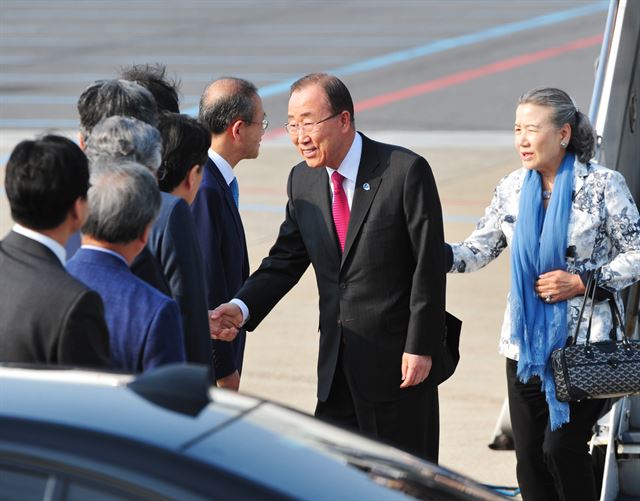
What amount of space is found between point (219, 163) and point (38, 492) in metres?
2.89

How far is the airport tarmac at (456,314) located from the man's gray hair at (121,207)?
2.80 meters

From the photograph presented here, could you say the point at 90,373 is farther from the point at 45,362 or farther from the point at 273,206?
the point at 273,206

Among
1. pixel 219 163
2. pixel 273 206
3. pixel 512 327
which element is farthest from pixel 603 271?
pixel 273 206

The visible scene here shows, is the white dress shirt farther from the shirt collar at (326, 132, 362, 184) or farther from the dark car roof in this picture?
the dark car roof

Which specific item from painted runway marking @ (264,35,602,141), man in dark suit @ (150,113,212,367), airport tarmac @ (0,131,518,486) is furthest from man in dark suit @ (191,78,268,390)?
painted runway marking @ (264,35,602,141)

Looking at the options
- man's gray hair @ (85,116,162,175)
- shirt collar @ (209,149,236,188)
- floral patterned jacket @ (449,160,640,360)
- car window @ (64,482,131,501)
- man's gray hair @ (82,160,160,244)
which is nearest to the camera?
car window @ (64,482,131,501)

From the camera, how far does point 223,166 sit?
5059 millimetres

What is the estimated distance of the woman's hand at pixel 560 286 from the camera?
4.59 m

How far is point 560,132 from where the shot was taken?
4.66 meters

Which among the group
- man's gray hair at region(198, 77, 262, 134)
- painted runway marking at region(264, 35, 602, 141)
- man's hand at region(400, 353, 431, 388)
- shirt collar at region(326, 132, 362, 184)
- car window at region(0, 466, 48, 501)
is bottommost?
car window at region(0, 466, 48, 501)

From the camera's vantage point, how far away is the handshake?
189 inches

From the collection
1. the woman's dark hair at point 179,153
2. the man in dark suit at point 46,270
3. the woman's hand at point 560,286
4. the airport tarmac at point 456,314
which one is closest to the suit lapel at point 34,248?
the man in dark suit at point 46,270

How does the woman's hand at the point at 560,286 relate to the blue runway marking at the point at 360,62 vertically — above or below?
A: below

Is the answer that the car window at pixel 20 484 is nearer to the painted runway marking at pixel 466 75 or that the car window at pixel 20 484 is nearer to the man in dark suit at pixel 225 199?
the man in dark suit at pixel 225 199
